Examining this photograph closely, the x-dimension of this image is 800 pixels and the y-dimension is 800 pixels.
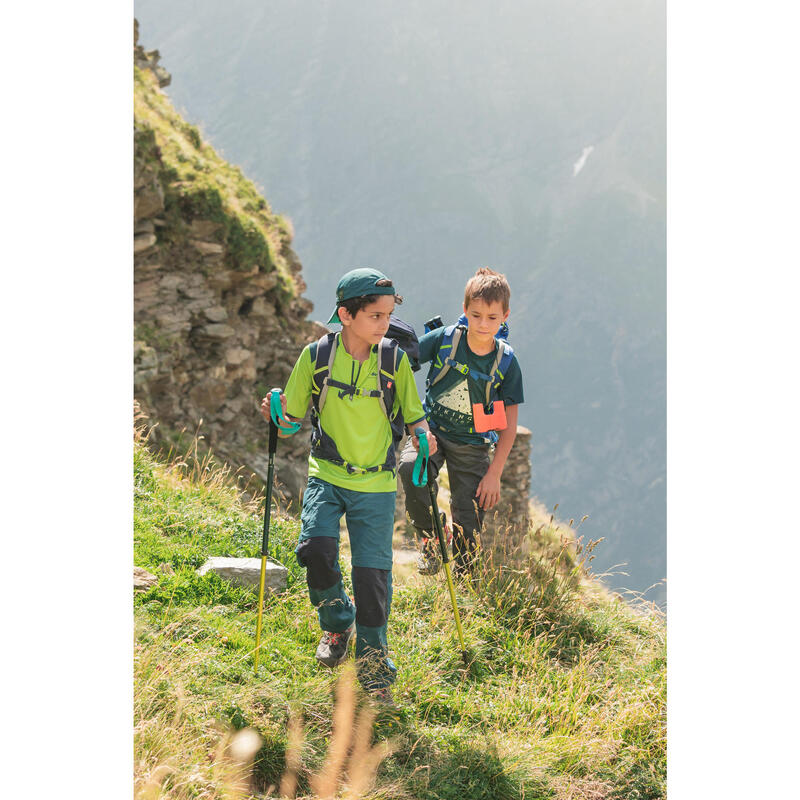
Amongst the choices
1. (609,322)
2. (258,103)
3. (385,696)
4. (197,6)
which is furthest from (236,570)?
(197,6)

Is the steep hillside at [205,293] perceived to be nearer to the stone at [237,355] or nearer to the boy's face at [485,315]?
the stone at [237,355]

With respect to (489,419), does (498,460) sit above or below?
below

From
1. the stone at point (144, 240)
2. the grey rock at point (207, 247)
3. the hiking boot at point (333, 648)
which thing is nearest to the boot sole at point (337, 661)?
the hiking boot at point (333, 648)

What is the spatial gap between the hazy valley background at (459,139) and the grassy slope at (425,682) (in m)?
147

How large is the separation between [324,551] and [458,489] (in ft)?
5.92

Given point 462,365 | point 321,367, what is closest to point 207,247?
point 462,365

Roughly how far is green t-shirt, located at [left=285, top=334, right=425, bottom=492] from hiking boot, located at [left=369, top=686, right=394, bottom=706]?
1.01 m

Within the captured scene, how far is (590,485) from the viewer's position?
458 ft

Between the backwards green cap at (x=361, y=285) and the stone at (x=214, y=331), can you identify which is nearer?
the backwards green cap at (x=361, y=285)

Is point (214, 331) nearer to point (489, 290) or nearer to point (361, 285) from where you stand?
point (489, 290)

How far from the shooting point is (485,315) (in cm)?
464

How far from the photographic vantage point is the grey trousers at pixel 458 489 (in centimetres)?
514

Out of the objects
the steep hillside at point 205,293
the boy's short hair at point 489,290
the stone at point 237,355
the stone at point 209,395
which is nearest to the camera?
the boy's short hair at point 489,290

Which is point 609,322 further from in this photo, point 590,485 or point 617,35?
point 617,35
